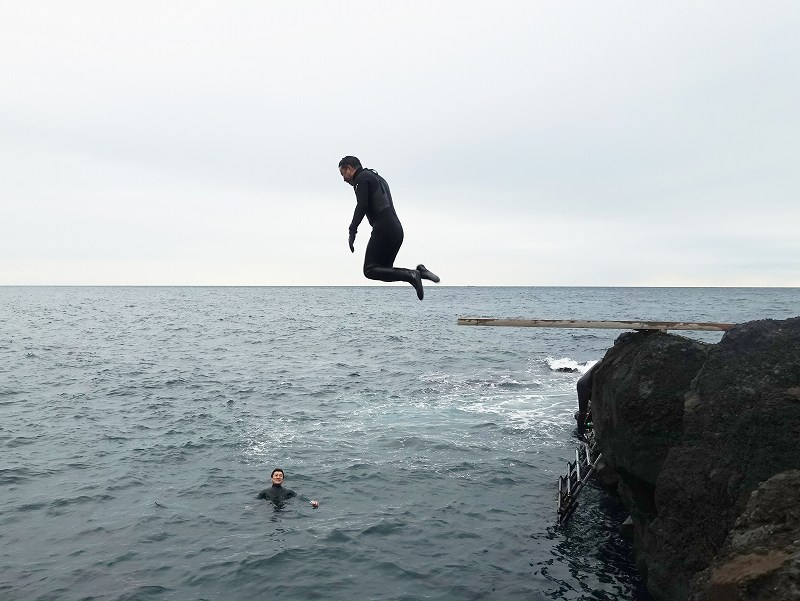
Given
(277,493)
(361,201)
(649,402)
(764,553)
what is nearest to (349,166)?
(361,201)

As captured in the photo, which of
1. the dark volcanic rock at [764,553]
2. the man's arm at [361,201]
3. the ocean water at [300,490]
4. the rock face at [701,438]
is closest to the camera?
the dark volcanic rock at [764,553]

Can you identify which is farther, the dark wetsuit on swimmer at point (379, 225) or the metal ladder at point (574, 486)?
the metal ladder at point (574, 486)

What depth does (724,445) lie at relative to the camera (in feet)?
26.8

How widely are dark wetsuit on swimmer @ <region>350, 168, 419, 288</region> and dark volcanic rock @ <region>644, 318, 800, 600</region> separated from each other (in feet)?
17.5

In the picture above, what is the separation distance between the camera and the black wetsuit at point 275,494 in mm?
15805

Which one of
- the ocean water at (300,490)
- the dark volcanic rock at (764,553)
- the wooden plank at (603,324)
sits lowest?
the ocean water at (300,490)

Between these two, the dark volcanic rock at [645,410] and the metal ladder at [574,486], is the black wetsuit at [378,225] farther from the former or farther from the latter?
the metal ladder at [574,486]

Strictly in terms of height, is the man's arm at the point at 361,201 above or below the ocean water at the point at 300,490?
above

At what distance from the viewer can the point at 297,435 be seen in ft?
74.3

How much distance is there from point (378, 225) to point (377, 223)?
3 cm

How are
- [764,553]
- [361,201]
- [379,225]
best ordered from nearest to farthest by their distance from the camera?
[764,553]
[361,201]
[379,225]

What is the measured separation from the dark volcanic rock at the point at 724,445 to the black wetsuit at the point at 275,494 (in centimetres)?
1014

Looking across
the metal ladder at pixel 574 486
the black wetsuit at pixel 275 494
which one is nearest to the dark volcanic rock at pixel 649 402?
the metal ladder at pixel 574 486

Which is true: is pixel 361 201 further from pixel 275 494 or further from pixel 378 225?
pixel 275 494
